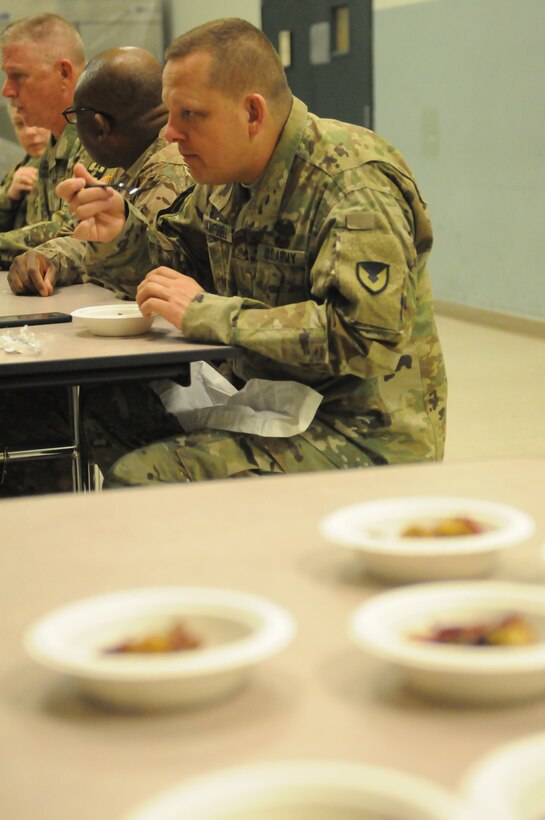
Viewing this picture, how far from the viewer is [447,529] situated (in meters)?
1.01

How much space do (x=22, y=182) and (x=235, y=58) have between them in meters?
2.04

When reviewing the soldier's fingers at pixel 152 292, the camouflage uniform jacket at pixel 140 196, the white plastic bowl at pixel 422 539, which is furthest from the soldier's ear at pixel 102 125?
the white plastic bowl at pixel 422 539

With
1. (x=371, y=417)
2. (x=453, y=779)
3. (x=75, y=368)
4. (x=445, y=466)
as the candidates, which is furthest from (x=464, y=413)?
(x=453, y=779)

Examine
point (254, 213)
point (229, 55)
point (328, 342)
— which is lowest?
point (328, 342)

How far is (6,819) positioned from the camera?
65 centimetres

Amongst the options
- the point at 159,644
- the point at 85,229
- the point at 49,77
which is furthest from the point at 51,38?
the point at 159,644

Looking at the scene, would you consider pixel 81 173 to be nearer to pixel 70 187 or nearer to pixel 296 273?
pixel 70 187

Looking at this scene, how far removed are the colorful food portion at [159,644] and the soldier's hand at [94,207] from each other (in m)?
1.73

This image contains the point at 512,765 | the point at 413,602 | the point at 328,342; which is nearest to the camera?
the point at 512,765

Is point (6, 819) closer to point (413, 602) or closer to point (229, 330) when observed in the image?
point (413, 602)

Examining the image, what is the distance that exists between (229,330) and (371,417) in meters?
0.32

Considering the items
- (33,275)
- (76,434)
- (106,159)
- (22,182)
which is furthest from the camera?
(22,182)

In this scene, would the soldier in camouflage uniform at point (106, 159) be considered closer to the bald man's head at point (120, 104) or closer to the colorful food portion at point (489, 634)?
the bald man's head at point (120, 104)

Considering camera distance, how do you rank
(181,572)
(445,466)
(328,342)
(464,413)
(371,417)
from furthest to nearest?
(464,413)
(371,417)
(328,342)
(445,466)
(181,572)
